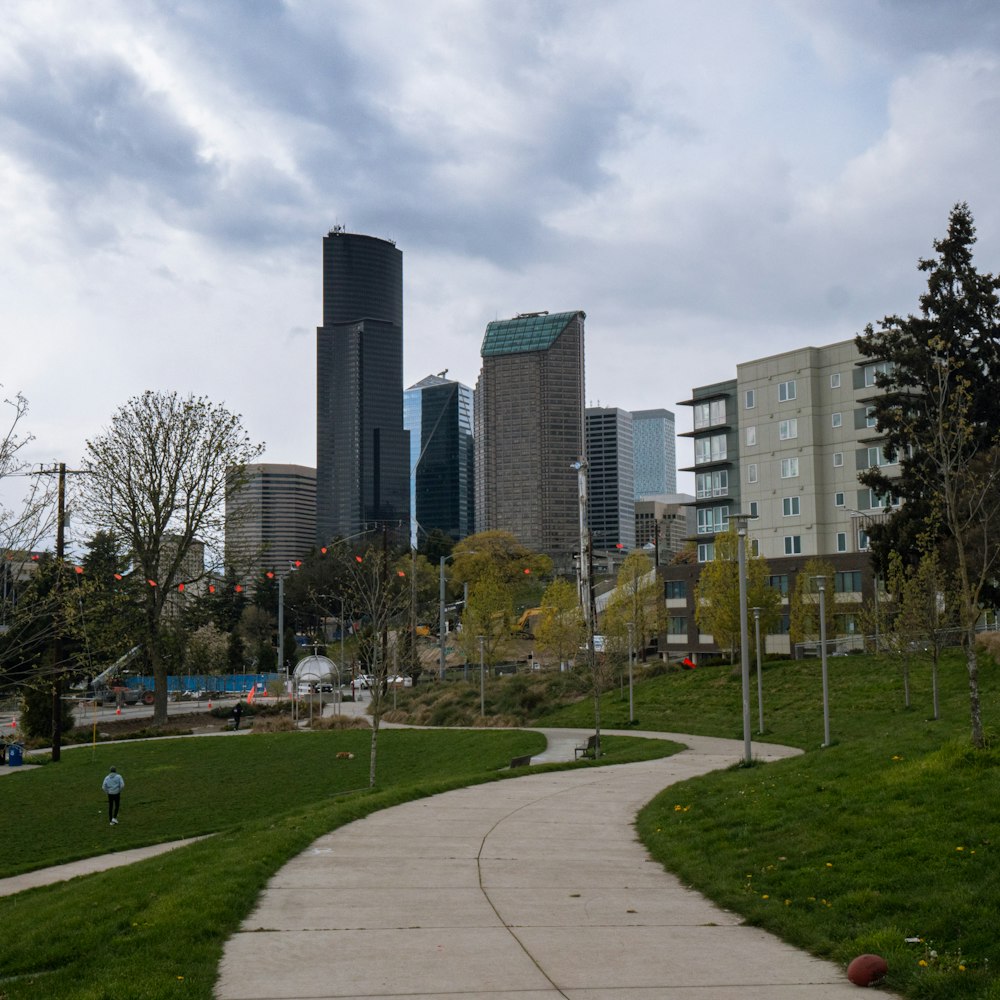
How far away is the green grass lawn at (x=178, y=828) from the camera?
28.8ft

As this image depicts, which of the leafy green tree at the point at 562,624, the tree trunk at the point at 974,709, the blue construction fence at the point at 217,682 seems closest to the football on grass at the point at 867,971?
the tree trunk at the point at 974,709

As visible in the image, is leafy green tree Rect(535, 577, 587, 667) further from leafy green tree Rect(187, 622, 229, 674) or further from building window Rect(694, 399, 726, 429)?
leafy green tree Rect(187, 622, 229, 674)

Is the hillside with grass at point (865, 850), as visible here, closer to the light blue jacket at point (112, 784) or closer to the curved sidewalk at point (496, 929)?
the curved sidewalk at point (496, 929)

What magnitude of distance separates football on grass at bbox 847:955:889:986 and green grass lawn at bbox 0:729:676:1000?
504 cm

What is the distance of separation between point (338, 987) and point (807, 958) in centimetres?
413

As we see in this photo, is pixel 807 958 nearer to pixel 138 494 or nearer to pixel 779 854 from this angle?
pixel 779 854

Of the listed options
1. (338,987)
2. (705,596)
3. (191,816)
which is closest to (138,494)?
(191,816)

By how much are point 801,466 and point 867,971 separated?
62356 millimetres

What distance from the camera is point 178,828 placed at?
23234 millimetres

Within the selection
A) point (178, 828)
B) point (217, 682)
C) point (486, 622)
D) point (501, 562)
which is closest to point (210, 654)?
point (217, 682)

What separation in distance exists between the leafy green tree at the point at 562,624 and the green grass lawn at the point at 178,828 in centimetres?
2137

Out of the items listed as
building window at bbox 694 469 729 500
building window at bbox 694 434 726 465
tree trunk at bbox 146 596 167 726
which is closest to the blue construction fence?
tree trunk at bbox 146 596 167 726

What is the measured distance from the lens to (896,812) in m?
12.8

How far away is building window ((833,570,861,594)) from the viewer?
6083 centimetres
